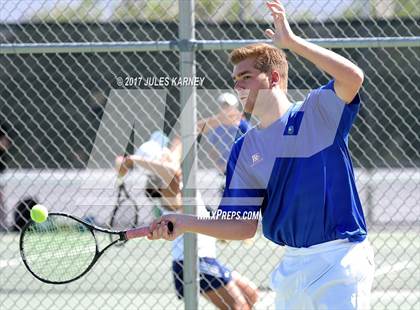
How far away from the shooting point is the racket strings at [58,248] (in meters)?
4.11

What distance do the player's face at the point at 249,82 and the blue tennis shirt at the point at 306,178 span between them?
0.16 metres

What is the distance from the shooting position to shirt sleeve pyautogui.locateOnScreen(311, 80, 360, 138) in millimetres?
3498

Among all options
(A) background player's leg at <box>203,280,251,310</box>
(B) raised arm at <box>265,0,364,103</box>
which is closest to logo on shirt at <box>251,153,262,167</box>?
(B) raised arm at <box>265,0,364,103</box>

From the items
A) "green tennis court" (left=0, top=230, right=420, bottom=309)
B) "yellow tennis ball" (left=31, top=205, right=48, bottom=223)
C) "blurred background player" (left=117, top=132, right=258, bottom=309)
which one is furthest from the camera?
"green tennis court" (left=0, top=230, right=420, bottom=309)

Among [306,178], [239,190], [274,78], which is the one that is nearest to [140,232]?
[239,190]

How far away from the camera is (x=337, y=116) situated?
11.6ft

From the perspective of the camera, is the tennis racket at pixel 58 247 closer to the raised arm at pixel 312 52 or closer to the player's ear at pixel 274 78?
the player's ear at pixel 274 78

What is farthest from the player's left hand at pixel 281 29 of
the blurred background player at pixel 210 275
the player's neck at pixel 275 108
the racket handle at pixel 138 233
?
the blurred background player at pixel 210 275

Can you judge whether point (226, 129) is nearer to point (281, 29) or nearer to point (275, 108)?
point (275, 108)

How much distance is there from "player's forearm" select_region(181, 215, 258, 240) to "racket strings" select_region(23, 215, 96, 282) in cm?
67

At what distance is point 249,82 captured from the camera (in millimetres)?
3705

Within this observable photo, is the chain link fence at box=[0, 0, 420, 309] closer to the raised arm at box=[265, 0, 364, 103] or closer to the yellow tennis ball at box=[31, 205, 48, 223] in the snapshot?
the yellow tennis ball at box=[31, 205, 48, 223]

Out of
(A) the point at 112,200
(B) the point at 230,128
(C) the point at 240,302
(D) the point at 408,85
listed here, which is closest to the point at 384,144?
(D) the point at 408,85

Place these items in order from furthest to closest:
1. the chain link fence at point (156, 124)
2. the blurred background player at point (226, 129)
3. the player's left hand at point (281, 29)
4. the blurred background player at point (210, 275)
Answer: the chain link fence at point (156, 124) → the blurred background player at point (226, 129) → the blurred background player at point (210, 275) → the player's left hand at point (281, 29)
